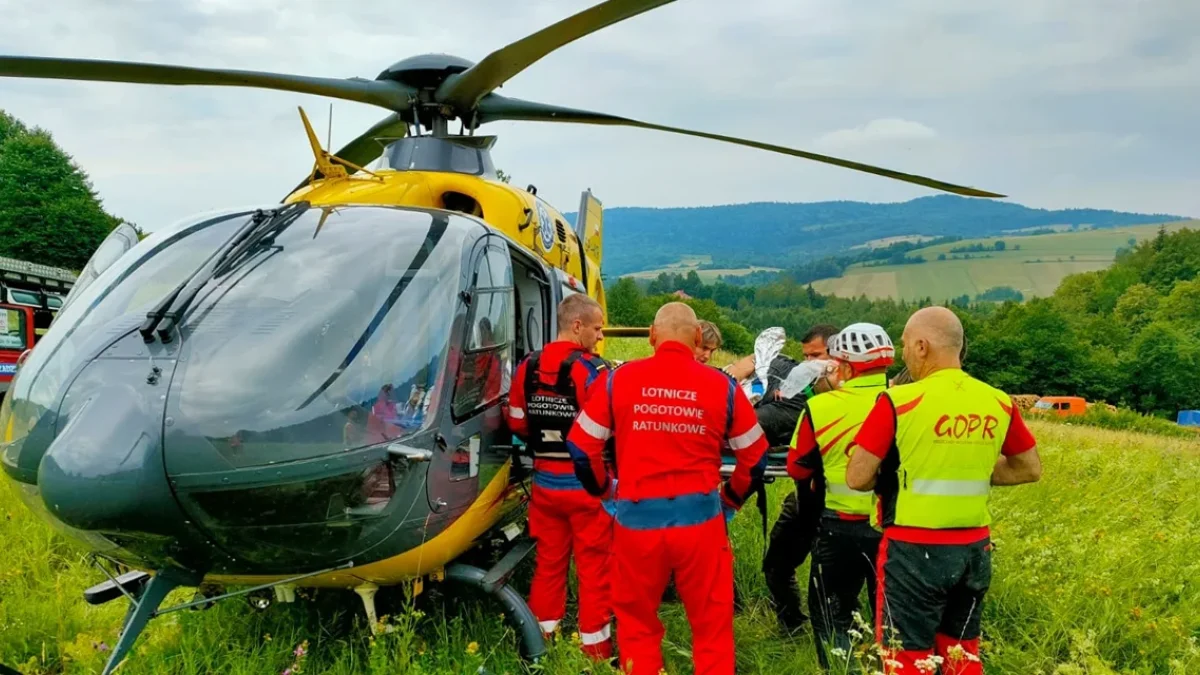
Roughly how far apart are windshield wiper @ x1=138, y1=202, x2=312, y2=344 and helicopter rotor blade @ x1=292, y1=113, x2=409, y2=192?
287 centimetres

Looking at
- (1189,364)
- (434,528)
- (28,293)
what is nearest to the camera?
(434,528)

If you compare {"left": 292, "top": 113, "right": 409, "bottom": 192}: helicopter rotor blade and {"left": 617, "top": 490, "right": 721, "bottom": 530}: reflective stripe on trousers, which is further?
{"left": 292, "top": 113, "right": 409, "bottom": 192}: helicopter rotor blade

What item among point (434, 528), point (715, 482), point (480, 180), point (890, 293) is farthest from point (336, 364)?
point (890, 293)

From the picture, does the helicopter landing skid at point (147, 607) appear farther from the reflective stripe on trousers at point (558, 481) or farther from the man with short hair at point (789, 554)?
the man with short hair at point (789, 554)

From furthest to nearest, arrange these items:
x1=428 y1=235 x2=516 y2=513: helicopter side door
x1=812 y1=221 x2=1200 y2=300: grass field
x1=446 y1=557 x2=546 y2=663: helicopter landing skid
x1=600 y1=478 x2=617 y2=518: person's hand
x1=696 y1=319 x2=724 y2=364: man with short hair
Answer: x1=812 y1=221 x2=1200 y2=300: grass field < x1=696 y1=319 x2=724 y2=364: man with short hair < x1=600 y1=478 x2=617 y2=518: person's hand < x1=446 y1=557 x2=546 y2=663: helicopter landing skid < x1=428 y1=235 x2=516 y2=513: helicopter side door

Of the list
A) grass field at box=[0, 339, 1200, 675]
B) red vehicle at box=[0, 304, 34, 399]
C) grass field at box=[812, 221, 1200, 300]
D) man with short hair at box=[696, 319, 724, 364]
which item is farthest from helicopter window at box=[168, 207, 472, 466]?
grass field at box=[812, 221, 1200, 300]

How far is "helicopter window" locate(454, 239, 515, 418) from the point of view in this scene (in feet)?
11.5

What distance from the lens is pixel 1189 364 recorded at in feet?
178

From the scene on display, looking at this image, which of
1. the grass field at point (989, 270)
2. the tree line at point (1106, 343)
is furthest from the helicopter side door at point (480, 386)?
the grass field at point (989, 270)

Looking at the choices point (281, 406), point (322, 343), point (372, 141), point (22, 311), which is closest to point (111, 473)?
point (281, 406)

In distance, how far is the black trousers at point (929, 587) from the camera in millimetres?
3057

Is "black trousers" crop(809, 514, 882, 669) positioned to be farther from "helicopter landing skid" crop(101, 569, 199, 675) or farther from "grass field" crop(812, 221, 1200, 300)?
"grass field" crop(812, 221, 1200, 300)

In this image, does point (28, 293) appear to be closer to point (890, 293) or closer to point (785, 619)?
point (785, 619)

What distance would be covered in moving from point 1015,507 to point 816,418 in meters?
3.64
